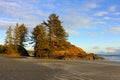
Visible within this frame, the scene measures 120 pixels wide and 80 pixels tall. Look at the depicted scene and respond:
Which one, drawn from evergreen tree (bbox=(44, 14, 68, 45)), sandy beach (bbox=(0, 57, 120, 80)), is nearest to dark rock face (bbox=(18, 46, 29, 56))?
evergreen tree (bbox=(44, 14, 68, 45))

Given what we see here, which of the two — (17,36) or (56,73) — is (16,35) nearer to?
(17,36)

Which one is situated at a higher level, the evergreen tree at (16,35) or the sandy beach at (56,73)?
the evergreen tree at (16,35)

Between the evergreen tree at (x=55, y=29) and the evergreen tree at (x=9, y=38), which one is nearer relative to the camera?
the evergreen tree at (x=55, y=29)

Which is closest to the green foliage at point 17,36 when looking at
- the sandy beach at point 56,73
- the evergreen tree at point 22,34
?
the evergreen tree at point 22,34

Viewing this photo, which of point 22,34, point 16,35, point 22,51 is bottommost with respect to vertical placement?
point 22,51

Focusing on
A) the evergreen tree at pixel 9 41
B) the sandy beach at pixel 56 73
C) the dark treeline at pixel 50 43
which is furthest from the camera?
the evergreen tree at pixel 9 41

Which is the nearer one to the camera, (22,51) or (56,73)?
(56,73)

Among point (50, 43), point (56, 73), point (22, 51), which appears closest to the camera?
point (56, 73)

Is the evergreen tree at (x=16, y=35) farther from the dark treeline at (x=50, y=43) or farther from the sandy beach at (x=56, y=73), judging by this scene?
the sandy beach at (x=56, y=73)

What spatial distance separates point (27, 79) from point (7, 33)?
108 metres

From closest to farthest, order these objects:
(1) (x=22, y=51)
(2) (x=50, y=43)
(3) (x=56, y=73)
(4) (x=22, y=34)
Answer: (3) (x=56, y=73) → (2) (x=50, y=43) → (1) (x=22, y=51) → (4) (x=22, y=34)

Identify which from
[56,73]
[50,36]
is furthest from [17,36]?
[56,73]

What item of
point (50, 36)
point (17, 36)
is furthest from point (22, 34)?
point (50, 36)

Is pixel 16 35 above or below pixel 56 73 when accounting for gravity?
above
